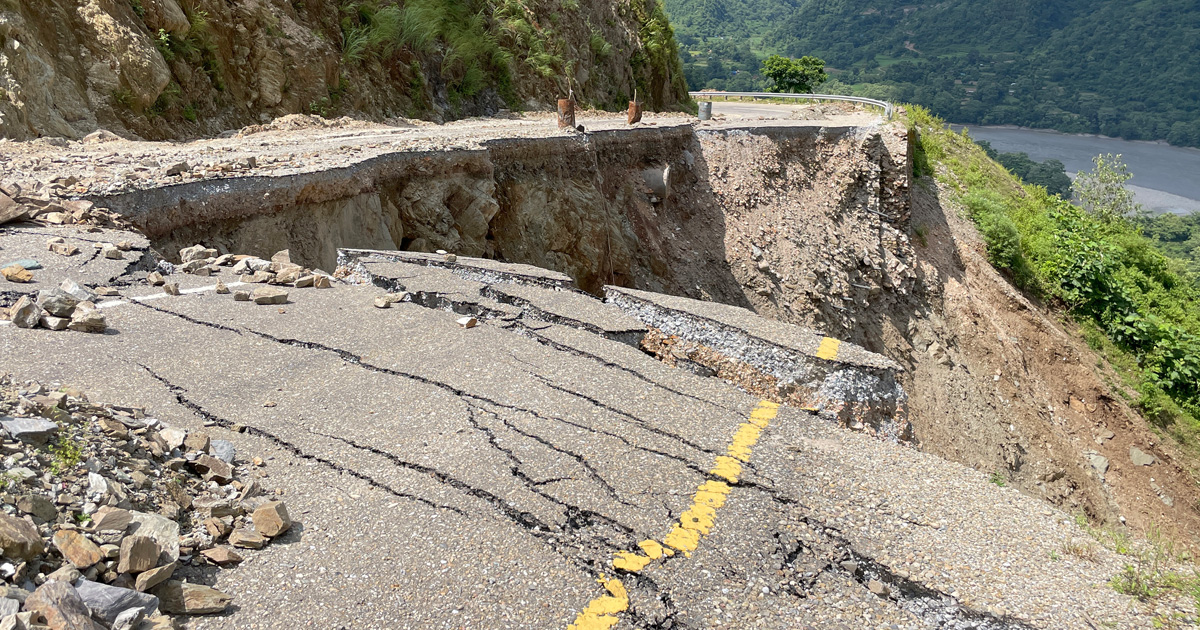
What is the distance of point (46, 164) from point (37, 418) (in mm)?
6264

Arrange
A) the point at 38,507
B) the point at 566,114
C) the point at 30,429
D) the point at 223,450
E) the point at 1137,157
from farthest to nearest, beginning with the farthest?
the point at 1137,157, the point at 566,114, the point at 223,450, the point at 30,429, the point at 38,507

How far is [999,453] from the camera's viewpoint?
13227 millimetres

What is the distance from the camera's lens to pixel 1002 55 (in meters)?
92.9

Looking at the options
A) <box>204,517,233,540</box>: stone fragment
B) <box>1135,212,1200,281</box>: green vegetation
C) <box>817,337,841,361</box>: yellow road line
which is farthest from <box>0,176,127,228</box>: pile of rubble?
<box>1135,212,1200,281</box>: green vegetation

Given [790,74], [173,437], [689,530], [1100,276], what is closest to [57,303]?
[173,437]

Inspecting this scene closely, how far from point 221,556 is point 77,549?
572mm

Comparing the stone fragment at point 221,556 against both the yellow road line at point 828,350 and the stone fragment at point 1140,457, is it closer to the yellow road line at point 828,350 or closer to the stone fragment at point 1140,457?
the yellow road line at point 828,350

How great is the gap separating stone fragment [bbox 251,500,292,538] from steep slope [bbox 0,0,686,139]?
337 inches

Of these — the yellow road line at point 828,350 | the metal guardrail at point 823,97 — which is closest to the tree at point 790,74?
the metal guardrail at point 823,97

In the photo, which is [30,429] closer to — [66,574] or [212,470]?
[212,470]

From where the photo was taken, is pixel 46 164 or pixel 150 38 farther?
pixel 150 38

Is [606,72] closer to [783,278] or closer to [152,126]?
[783,278]

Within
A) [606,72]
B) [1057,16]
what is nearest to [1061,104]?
[1057,16]

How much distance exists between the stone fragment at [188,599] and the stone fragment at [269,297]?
3722 millimetres
